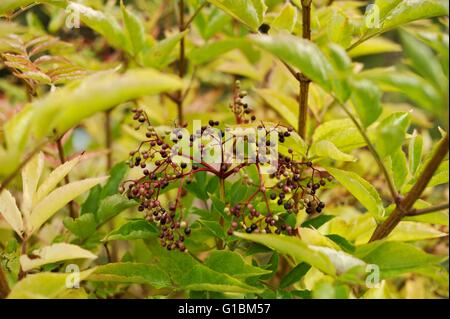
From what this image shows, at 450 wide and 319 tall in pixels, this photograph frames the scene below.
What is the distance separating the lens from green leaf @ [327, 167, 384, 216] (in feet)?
2.46

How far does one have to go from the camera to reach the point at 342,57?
2.01 feet

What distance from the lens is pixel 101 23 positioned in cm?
103

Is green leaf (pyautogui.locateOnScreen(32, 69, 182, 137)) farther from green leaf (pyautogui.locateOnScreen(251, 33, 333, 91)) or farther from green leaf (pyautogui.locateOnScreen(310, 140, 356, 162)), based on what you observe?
green leaf (pyautogui.locateOnScreen(310, 140, 356, 162))

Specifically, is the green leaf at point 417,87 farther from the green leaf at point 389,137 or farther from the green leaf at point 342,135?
the green leaf at point 342,135

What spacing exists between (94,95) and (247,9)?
0.38 m

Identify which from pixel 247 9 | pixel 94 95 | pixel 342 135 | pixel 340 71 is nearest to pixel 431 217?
pixel 342 135

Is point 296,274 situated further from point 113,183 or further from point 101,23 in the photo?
point 101,23

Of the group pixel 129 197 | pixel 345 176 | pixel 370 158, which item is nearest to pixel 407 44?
pixel 345 176

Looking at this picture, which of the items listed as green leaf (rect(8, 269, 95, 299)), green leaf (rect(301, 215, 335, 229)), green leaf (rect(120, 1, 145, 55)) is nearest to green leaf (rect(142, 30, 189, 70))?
green leaf (rect(120, 1, 145, 55))

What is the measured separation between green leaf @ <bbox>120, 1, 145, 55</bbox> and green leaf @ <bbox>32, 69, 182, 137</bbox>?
576 mm

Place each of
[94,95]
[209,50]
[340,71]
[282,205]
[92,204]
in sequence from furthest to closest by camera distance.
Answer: [209,50], [92,204], [282,205], [340,71], [94,95]

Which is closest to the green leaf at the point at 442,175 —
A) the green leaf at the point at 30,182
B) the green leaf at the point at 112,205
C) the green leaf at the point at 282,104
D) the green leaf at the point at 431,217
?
the green leaf at the point at 431,217

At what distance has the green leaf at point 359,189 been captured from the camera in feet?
2.46
